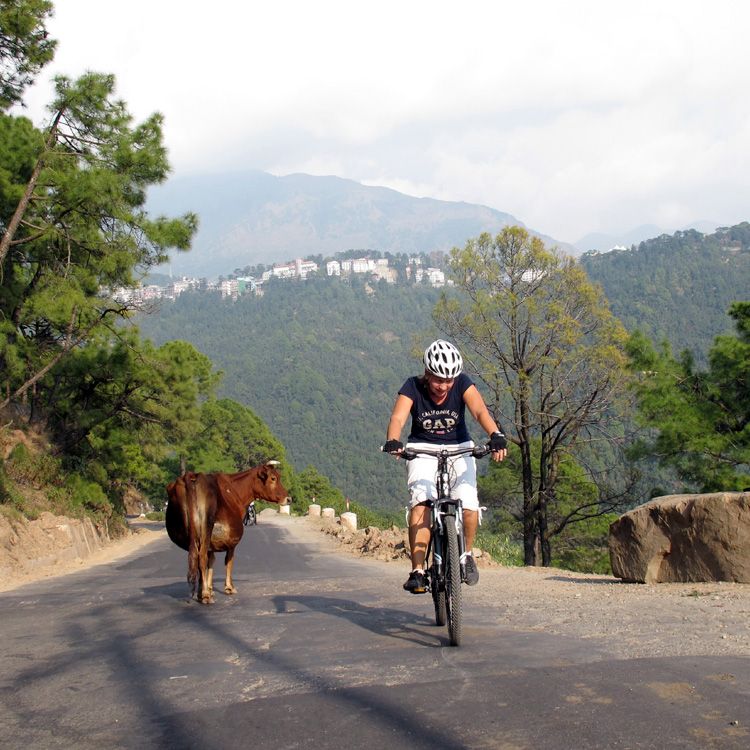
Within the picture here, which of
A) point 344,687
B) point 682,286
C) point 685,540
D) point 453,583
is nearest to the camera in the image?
point 344,687

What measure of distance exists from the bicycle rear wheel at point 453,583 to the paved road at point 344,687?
0.44 feet

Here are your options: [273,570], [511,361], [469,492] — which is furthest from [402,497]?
[469,492]

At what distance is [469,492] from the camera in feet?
22.4

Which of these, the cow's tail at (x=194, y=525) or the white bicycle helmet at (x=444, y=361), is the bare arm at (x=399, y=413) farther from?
the cow's tail at (x=194, y=525)

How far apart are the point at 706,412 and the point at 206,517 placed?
17.4 metres

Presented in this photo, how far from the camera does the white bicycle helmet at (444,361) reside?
22.1 ft

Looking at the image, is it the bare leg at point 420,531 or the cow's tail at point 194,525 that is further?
the cow's tail at point 194,525

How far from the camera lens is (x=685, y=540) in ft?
34.7

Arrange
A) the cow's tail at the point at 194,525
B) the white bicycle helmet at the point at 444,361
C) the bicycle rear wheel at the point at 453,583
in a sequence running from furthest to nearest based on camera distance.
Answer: the cow's tail at the point at 194,525, the white bicycle helmet at the point at 444,361, the bicycle rear wheel at the point at 453,583

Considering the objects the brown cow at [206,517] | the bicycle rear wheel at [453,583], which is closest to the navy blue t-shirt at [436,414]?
the bicycle rear wheel at [453,583]

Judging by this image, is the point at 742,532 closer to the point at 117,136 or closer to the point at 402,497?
the point at 117,136

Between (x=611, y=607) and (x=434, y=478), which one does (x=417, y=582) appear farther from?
(x=611, y=607)

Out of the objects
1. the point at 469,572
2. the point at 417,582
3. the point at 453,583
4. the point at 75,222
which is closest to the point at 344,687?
the point at 453,583

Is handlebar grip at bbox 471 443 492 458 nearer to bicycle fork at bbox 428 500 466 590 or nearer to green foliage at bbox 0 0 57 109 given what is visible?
bicycle fork at bbox 428 500 466 590
